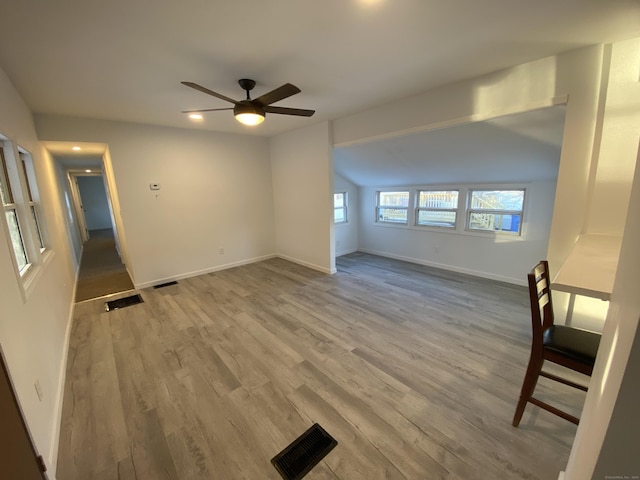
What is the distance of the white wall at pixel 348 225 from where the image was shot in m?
5.92

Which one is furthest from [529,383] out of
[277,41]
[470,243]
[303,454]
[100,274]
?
[100,274]

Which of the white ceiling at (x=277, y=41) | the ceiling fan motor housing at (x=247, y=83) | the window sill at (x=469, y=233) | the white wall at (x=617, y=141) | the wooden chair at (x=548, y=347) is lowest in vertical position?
the wooden chair at (x=548, y=347)

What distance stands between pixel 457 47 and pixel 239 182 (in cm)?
409

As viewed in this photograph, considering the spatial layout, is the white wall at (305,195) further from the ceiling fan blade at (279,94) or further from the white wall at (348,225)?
the ceiling fan blade at (279,94)

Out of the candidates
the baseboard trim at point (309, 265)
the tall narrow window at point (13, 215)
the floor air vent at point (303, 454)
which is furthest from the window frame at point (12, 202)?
the baseboard trim at point (309, 265)

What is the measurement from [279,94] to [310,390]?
2440 millimetres

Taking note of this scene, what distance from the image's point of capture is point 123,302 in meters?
3.72

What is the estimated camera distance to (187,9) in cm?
158

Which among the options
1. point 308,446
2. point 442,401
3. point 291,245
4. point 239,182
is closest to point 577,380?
point 442,401

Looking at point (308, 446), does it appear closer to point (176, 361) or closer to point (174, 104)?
point (176, 361)

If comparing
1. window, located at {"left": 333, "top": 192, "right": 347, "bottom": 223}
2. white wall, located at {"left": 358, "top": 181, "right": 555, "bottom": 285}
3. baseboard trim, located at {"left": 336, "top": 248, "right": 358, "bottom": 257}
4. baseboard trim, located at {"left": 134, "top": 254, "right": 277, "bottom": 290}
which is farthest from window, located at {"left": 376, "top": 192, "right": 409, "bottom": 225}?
baseboard trim, located at {"left": 134, "top": 254, "right": 277, "bottom": 290}

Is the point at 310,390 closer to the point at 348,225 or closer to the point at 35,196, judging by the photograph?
the point at 35,196

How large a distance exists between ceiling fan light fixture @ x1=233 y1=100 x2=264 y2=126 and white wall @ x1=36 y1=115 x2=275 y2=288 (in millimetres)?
2475

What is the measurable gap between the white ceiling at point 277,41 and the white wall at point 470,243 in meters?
2.44
